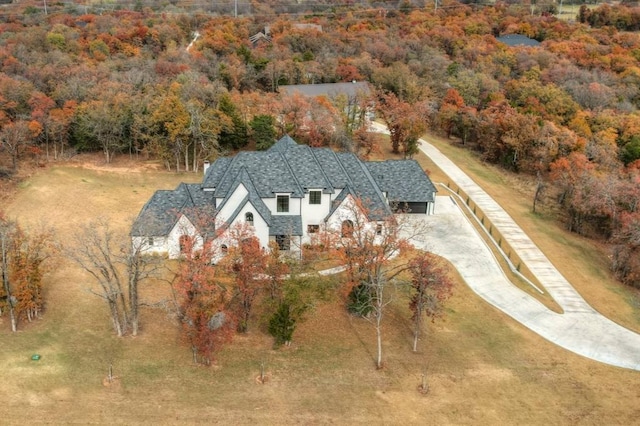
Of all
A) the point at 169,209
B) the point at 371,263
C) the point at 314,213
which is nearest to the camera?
the point at 371,263

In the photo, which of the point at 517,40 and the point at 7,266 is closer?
the point at 7,266

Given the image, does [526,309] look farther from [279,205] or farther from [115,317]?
[115,317]

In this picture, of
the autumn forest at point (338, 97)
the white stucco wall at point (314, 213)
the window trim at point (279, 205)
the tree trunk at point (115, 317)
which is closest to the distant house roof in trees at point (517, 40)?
the autumn forest at point (338, 97)

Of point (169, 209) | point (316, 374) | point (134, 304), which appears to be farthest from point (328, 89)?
point (316, 374)

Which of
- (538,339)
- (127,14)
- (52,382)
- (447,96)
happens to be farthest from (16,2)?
(538,339)

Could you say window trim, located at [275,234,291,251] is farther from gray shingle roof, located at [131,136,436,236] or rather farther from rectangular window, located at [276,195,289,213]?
rectangular window, located at [276,195,289,213]

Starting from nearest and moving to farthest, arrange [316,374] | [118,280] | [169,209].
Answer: [316,374]
[118,280]
[169,209]
